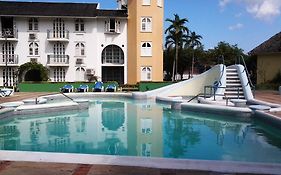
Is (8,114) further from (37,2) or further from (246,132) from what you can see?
(37,2)

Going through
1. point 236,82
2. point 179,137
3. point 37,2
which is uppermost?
point 37,2

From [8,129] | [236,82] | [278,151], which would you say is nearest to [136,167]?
[278,151]

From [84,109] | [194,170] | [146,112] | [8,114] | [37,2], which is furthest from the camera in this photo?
[37,2]

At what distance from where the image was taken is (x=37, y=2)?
37375mm

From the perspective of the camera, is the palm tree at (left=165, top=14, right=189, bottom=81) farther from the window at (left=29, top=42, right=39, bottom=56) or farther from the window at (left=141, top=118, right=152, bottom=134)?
the window at (left=141, top=118, right=152, bottom=134)

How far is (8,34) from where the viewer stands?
35.6 m

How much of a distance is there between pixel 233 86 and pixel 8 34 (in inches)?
1010

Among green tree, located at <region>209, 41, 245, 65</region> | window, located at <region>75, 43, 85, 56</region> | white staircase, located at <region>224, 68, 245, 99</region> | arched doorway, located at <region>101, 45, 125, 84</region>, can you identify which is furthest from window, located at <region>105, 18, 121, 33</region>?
green tree, located at <region>209, 41, 245, 65</region>

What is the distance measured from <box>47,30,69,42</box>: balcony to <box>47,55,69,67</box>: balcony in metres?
1.84

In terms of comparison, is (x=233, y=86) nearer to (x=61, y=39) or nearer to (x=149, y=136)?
(x=149, y=136)

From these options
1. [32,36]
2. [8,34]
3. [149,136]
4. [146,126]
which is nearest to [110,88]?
[32,36]

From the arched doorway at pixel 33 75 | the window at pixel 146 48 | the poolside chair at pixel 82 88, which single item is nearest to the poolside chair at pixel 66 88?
the poolside chair at pixel 82 88

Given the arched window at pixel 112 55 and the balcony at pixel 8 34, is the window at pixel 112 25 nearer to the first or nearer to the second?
the arched window at pixel 112 55

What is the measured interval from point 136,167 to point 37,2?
35.6 metres
